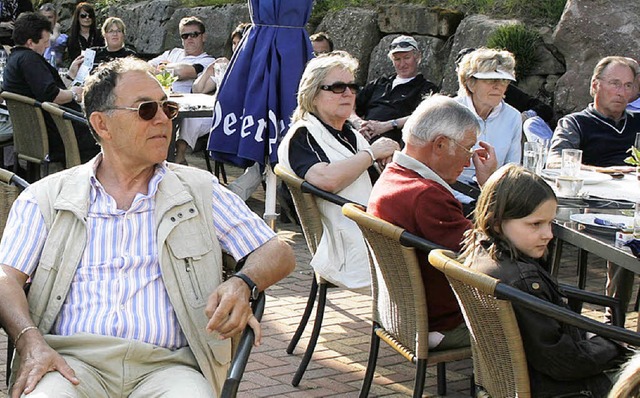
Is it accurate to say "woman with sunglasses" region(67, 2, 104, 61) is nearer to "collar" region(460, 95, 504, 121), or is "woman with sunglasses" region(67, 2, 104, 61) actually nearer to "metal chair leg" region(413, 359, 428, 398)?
"collar" region(460, 95, 504, 121)

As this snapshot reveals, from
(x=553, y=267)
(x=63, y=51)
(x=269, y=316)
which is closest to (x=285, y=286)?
(x=269, y=316)

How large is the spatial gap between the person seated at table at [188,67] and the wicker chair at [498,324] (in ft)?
20.3

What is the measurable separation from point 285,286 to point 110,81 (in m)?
3.05

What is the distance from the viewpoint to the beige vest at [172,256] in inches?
→ 116

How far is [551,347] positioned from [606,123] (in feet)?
10.7

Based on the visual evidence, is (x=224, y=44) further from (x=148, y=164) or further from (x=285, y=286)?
(x=148, y=164)

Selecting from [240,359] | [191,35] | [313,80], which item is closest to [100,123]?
[240,359]

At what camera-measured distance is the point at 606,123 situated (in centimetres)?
587

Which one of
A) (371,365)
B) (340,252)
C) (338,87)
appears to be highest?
(338,87)

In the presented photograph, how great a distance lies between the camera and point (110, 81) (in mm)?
3178

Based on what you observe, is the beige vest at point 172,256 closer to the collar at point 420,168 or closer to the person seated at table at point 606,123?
the collar at point 420,168

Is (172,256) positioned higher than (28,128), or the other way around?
(172,256)

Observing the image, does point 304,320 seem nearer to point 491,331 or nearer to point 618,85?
point 491,331

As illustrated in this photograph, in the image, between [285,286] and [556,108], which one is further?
[556,108]
